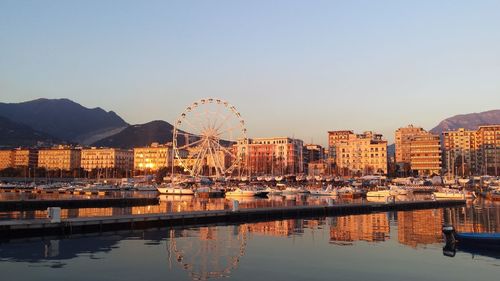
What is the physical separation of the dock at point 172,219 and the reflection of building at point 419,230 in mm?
8377

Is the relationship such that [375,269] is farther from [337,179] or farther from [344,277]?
[337,179]

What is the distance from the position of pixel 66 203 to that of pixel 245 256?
48.6 m

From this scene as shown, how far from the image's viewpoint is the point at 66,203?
70.9m

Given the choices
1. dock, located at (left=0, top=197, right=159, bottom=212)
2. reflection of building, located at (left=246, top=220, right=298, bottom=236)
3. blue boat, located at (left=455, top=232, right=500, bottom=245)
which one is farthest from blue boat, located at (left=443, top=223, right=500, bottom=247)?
dock, located at (left=0, top=197, right=159, bottom=212)

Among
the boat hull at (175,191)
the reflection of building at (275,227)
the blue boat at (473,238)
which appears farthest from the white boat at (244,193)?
the blue boat at (473,238)

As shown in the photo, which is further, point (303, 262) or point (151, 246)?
point (151, 246)

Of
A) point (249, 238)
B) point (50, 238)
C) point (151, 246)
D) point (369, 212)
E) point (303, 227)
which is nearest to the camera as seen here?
point (151, 246)

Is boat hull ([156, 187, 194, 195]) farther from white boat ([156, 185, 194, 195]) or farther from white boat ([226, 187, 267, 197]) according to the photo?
white boat ([226, 187, 267, 197])

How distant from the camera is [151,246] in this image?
32156 millimetres

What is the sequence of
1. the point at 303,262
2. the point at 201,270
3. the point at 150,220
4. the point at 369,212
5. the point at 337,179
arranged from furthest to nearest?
the point at 337,179 < the point at 369,212 < the point at 150,220 < the point at 303,262 < the point at 201,270

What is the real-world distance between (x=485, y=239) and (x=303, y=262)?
12838 millimetres

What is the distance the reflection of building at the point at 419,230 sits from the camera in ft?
119

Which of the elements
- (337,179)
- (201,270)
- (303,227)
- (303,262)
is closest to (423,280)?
(303,262)

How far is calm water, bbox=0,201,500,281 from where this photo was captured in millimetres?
24041
